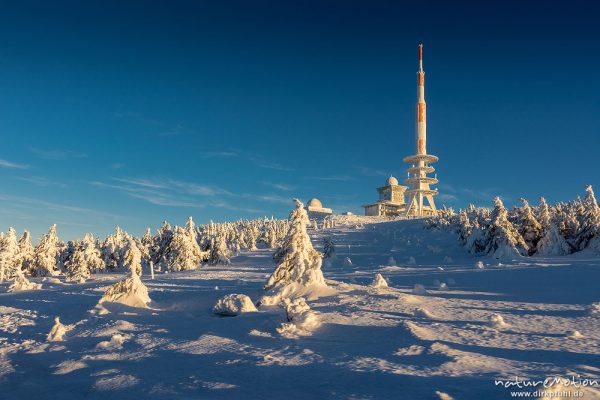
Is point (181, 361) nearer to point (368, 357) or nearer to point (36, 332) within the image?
point (368, 357)

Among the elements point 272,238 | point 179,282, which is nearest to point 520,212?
point 179,282

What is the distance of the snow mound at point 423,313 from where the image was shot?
16.3m

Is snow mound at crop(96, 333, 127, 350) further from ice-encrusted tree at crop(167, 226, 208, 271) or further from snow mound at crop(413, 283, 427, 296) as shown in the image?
ice-encrusted tree at crop(167, 226, 208, 271)

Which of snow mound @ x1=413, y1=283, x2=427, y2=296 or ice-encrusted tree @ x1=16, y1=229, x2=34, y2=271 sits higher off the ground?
ice-encrusted tree @ x1=16, y1=229, x2=34, y2=271

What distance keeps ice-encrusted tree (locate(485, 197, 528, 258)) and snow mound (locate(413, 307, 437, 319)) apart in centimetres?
2723

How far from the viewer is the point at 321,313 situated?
17.5m

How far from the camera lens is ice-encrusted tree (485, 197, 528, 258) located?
40656 millimetres

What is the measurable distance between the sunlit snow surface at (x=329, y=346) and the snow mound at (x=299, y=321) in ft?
1.04

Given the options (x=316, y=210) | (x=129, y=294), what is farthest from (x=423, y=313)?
(x=316, y=210)

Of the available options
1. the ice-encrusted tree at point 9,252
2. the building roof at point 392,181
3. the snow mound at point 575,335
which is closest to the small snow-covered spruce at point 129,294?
the snow mound at point 575,335

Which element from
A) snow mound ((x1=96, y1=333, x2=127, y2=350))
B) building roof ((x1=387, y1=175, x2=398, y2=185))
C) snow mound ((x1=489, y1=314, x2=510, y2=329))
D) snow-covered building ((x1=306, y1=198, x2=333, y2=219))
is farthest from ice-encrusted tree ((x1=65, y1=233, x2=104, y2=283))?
building roof ((x1=387, y1=175, x2=398, y2=185))

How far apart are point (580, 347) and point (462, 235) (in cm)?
4282

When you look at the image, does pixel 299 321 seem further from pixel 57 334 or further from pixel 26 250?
pixel 26 250

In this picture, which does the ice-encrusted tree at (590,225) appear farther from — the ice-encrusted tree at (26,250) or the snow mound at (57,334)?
the ice-encrusted tree at (26,250)
